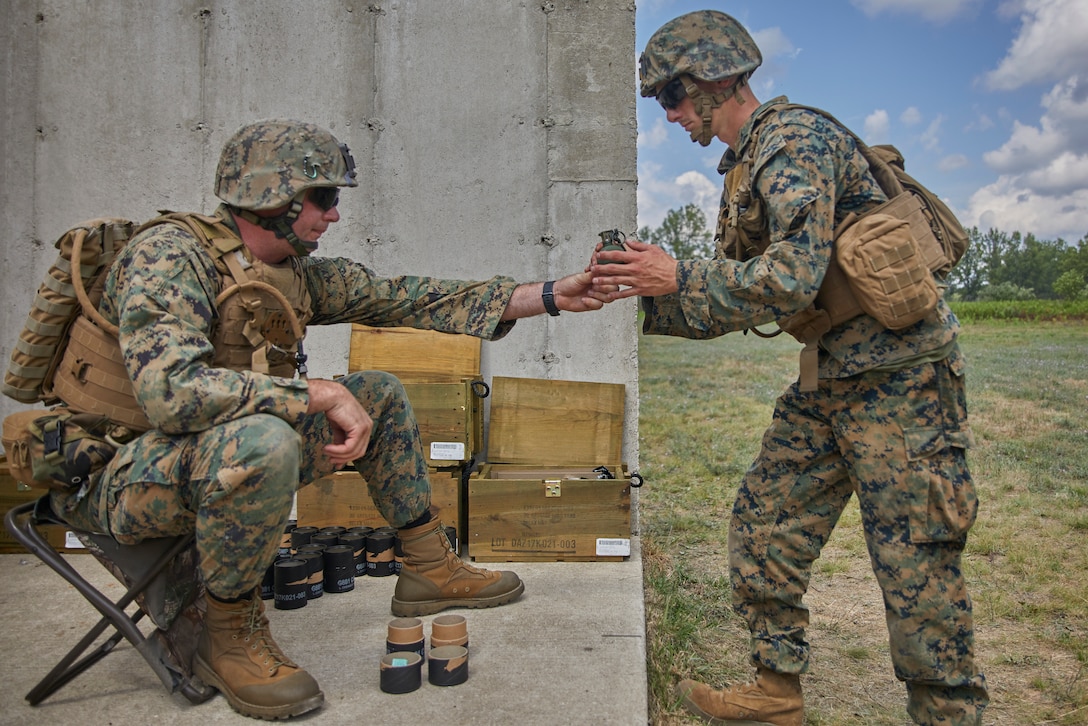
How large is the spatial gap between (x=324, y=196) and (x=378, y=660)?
1648 millimetres

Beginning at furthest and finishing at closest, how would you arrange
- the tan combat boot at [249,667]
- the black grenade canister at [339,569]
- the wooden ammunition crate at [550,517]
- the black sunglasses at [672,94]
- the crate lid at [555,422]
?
the crate lid at [555,422] → the wooden ammunition crate at [550,517] → the black grenade canister at [339,569] → the black sunglasses at [672,94] → the tan combat boot at [249,667]

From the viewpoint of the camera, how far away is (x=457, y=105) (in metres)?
5.29

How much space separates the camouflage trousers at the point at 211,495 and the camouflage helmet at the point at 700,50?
5.47 ft

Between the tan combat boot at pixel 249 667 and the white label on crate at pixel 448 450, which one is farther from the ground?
the white label on crate at pixel 448 450

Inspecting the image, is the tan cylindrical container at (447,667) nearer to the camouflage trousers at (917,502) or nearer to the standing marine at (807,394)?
the standing marine at (807,394)

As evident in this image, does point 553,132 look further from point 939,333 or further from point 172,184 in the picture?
point 939,333

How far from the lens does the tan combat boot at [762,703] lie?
9.97 ft

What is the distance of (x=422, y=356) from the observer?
5.12 metres

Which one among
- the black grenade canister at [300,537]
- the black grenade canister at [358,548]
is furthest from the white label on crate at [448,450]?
the black grenade canister at [300,537]

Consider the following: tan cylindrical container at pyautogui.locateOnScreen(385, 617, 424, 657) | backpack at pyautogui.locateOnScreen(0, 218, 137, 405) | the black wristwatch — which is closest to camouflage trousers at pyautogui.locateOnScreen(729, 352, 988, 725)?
the black wristwatch

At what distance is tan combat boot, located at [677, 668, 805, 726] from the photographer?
9.97ft

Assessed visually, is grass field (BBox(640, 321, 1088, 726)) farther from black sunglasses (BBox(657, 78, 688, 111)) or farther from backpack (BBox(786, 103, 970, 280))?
black sunglasses (BBox(657, 78, 688, 111))

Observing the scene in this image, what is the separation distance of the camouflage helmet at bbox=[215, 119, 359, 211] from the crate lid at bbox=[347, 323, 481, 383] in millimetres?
1991

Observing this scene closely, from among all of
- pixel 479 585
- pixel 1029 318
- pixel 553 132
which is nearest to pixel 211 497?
pixel 479 585
